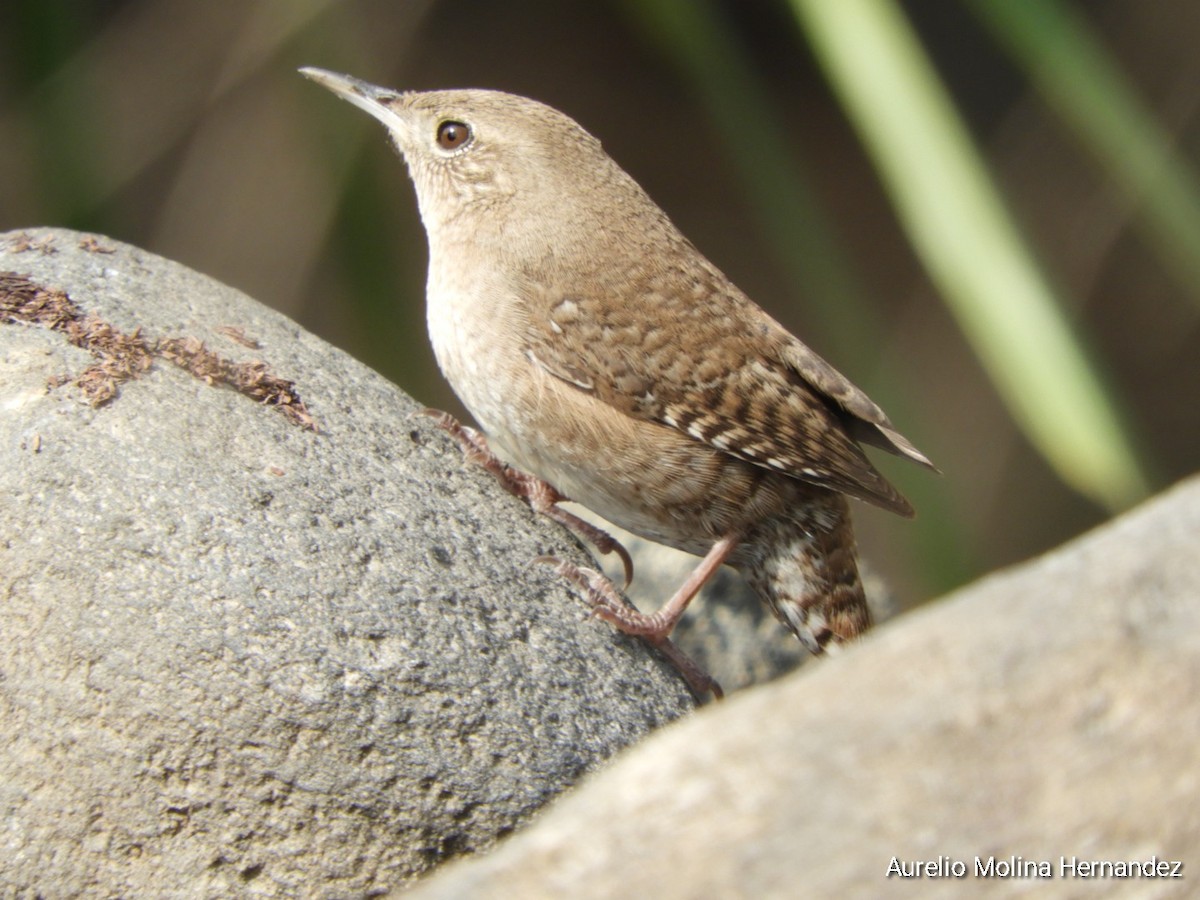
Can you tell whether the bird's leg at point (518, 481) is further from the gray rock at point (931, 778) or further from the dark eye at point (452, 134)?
the gray rock at point (931, 778)

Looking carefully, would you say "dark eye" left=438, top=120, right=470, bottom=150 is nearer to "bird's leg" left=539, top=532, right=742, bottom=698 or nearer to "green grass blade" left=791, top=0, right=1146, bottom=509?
"green grass blade" left=791, top=0, right=1146, bottom=509

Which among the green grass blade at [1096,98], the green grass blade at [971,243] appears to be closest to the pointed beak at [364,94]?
the green grass blade at [971,243]

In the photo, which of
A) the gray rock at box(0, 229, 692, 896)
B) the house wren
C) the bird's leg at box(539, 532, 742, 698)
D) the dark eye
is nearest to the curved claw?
the house wren

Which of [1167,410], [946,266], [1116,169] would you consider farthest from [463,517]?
[1167,410]

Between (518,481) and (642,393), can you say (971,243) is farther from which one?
(518,481)

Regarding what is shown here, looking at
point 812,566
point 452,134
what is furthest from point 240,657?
point 452,134

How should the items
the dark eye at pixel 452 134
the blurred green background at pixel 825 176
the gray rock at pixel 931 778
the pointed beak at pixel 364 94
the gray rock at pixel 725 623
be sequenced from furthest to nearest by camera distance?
the gray rock at pixel 725 623, the pointed beak at pixel 364 94, the dark eye at pixel 452 134, the blurred green background at pixel 825 176, the gray rock at pixel 931 778
